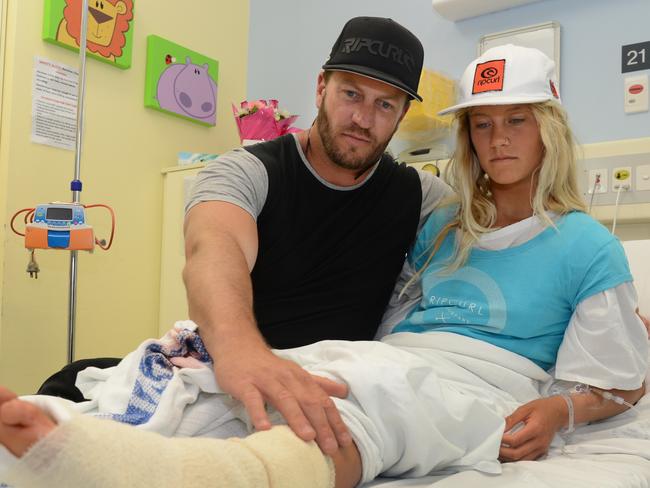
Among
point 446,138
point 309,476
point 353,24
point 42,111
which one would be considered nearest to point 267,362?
point 309,476

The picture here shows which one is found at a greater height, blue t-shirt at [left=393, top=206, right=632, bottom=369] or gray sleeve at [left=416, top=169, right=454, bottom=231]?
gray sleeve at [left=416, top=169, right=454, bottom=231]

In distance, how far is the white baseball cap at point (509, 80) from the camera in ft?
4.31

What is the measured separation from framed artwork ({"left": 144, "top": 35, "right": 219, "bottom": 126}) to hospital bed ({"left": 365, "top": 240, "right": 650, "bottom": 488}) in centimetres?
205

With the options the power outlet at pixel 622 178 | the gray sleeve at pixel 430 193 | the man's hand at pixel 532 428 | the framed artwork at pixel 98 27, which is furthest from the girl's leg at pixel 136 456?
the framed artwork at pixel 98 27

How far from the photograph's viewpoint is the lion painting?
91.6 inches

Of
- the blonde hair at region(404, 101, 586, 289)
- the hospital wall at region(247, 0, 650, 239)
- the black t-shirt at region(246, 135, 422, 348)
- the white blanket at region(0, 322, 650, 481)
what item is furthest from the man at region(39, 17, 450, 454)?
the hospital wall at region(247, 0, 650, 239)

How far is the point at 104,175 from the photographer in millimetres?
2480

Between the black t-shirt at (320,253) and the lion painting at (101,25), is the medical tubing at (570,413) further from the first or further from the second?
the lion painting at (101,25)

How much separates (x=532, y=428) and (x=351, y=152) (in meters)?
0.68

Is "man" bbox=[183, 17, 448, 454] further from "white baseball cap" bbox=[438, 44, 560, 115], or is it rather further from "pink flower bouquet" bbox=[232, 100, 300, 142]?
"pink flower bouquet" bbox=[232, 100, 300, 142]

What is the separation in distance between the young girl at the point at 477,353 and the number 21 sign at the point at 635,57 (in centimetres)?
84

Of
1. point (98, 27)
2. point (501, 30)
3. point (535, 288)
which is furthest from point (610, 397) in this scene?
point (98, 27)

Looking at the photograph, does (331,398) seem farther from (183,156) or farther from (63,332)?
(183,156)

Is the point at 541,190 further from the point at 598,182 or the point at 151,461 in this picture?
the point at 151,461
